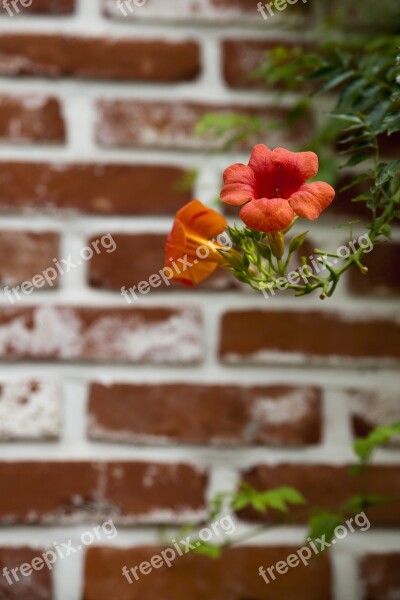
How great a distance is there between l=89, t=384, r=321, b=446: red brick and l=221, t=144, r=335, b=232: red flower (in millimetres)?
373

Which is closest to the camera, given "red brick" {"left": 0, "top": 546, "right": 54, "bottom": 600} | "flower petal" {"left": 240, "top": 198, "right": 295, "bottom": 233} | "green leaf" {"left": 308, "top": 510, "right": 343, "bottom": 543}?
"flower petal" {"left": 240, "top": 198, "right": 295, "bottom": 233}

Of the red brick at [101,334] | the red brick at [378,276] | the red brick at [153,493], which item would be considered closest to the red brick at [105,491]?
the red brick at [153,493]

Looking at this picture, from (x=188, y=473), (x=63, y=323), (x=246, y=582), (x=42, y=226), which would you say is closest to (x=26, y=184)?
(x=42, y=226)

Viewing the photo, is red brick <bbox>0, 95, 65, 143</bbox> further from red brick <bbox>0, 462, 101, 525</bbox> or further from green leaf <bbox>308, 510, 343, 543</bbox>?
green leaf <bbox>308, 510, 343, 543</bbox>

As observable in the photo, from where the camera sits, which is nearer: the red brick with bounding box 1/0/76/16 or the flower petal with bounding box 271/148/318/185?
the flower petal with bounding box 271/148/318/185

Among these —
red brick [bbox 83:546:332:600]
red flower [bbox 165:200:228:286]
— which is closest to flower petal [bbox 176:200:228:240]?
red flower [bbox 165:200:228:286]

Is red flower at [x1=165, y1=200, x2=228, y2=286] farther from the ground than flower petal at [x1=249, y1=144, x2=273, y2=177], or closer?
closer

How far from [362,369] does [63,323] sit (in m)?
0.32

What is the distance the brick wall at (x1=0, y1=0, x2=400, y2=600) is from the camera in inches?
28.2

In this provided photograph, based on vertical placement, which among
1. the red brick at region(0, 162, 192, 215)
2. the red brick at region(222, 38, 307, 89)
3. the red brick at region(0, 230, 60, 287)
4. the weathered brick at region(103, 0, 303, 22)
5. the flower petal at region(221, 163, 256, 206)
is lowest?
the flower petal at region(221, 163, 256, 206)

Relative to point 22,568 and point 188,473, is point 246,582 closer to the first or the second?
point 188,473

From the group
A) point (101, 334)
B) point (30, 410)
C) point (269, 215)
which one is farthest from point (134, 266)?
point (269, 215)

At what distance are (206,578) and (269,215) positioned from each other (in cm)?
48

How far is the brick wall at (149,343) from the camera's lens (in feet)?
2.35
